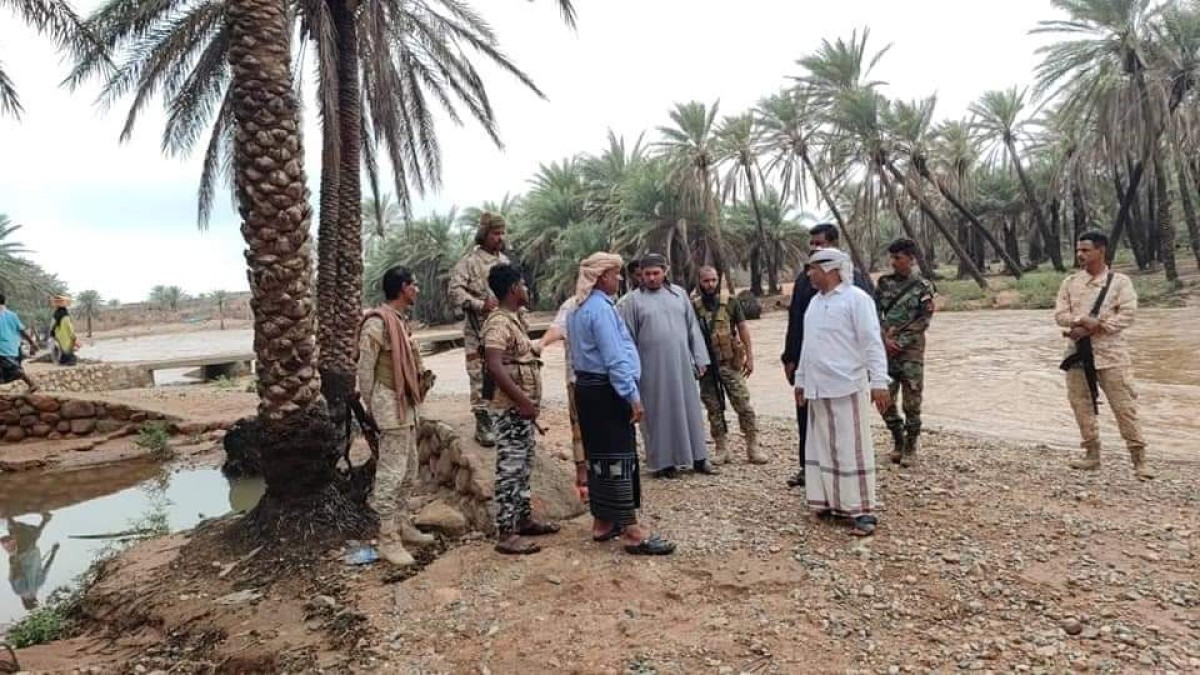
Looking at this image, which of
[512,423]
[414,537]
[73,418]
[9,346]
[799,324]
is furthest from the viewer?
[73,418]

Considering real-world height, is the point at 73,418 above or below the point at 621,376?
below

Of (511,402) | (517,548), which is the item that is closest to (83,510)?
(517,548)

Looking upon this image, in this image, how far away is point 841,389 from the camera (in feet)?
12.7

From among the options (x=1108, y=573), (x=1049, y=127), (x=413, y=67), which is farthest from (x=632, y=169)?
(x=1108, y=573)

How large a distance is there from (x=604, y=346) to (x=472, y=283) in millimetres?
1607

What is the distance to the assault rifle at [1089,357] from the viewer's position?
4.64 m

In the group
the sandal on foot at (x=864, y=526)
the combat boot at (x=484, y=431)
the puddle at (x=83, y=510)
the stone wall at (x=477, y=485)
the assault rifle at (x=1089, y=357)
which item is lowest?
the puddle at (x=83, y=510)

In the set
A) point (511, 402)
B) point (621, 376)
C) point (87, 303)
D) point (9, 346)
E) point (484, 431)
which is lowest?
point (484, 431)

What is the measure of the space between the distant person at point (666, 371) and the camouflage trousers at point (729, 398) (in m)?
0.33

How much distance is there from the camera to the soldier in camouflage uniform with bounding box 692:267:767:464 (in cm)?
541

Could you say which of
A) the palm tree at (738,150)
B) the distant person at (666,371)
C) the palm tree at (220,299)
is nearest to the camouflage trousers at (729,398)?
the distant person at (666,371)

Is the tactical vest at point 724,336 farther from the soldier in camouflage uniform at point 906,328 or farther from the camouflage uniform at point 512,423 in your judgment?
the camouflage uniform at point 512,423

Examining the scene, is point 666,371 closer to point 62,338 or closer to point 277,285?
point 277,285

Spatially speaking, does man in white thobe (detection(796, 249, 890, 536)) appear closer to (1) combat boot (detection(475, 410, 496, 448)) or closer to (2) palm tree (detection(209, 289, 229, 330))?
(1) combat boot (detection(475, 410, 496, 448))
